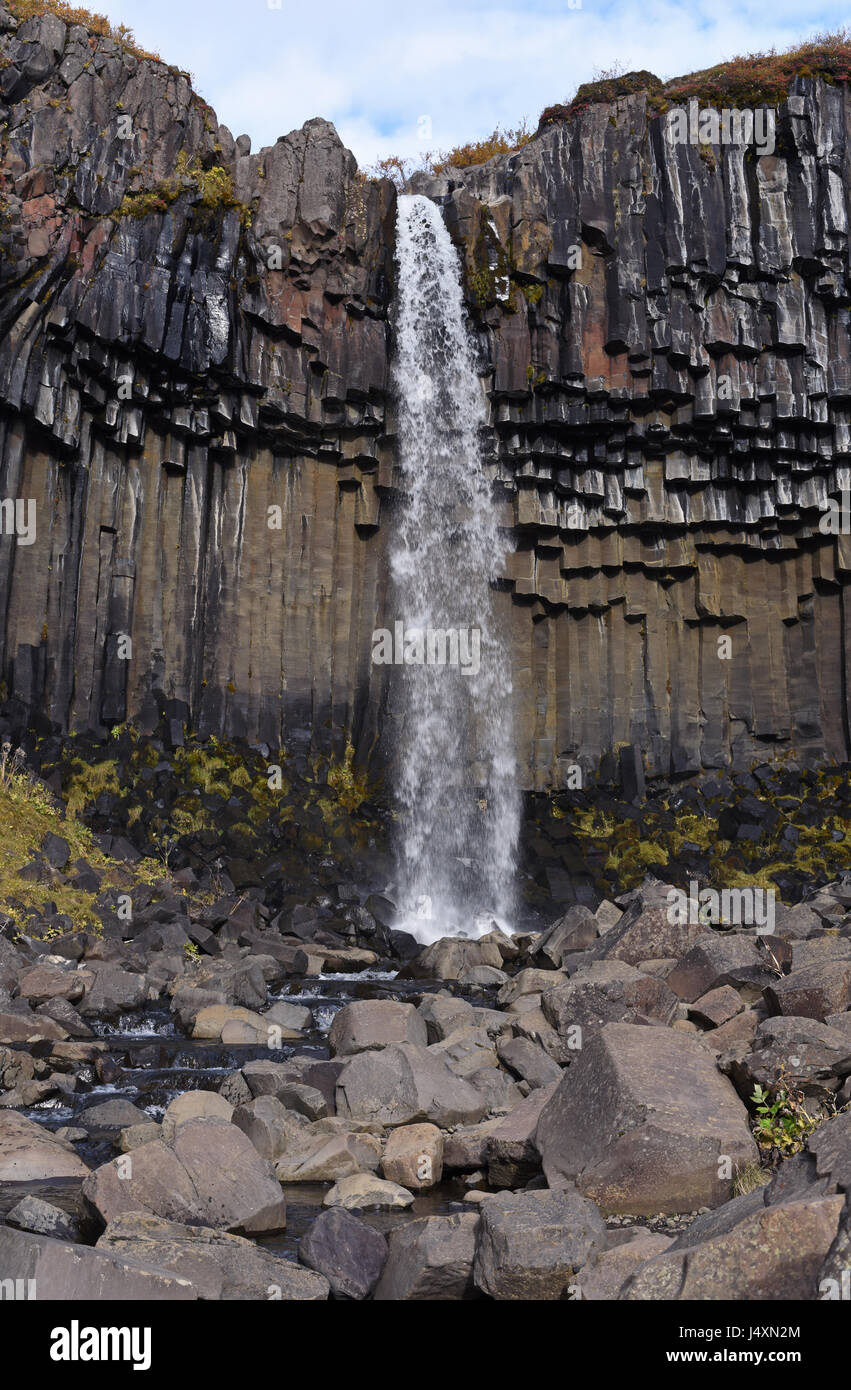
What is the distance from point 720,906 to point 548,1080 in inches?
453

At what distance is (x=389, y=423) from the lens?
2298 cm

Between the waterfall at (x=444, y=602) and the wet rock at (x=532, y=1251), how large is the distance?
16.4 m

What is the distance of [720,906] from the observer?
1978 cm

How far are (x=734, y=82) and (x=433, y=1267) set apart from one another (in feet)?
83.2

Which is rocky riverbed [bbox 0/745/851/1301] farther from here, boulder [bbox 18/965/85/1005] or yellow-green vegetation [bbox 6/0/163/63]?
yellow-green vegetation [bbox 6/0/163/63]

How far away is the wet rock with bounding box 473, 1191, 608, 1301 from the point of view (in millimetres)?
5230

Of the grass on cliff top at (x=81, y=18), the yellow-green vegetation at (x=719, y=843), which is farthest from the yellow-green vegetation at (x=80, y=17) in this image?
the yellow-green vegetation at (x=719, y=843)

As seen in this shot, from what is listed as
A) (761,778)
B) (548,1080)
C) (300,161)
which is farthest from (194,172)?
(548,1080)

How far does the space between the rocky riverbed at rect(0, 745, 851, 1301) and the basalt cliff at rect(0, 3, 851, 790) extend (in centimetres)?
885

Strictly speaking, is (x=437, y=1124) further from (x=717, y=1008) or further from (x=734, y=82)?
(x=734, y=82)

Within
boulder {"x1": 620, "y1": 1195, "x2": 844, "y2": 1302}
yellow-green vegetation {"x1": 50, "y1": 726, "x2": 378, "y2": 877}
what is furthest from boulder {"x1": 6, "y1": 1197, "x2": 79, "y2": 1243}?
yellow-green vegetation {"x1": 50, "y1": 726, "x2": 378, "y2": 877}

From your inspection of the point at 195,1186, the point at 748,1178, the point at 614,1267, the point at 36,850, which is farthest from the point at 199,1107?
the point at 36,850

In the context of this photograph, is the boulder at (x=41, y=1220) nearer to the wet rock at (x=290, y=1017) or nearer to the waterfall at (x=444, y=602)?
the wet rock at (x=290, y=1017)
